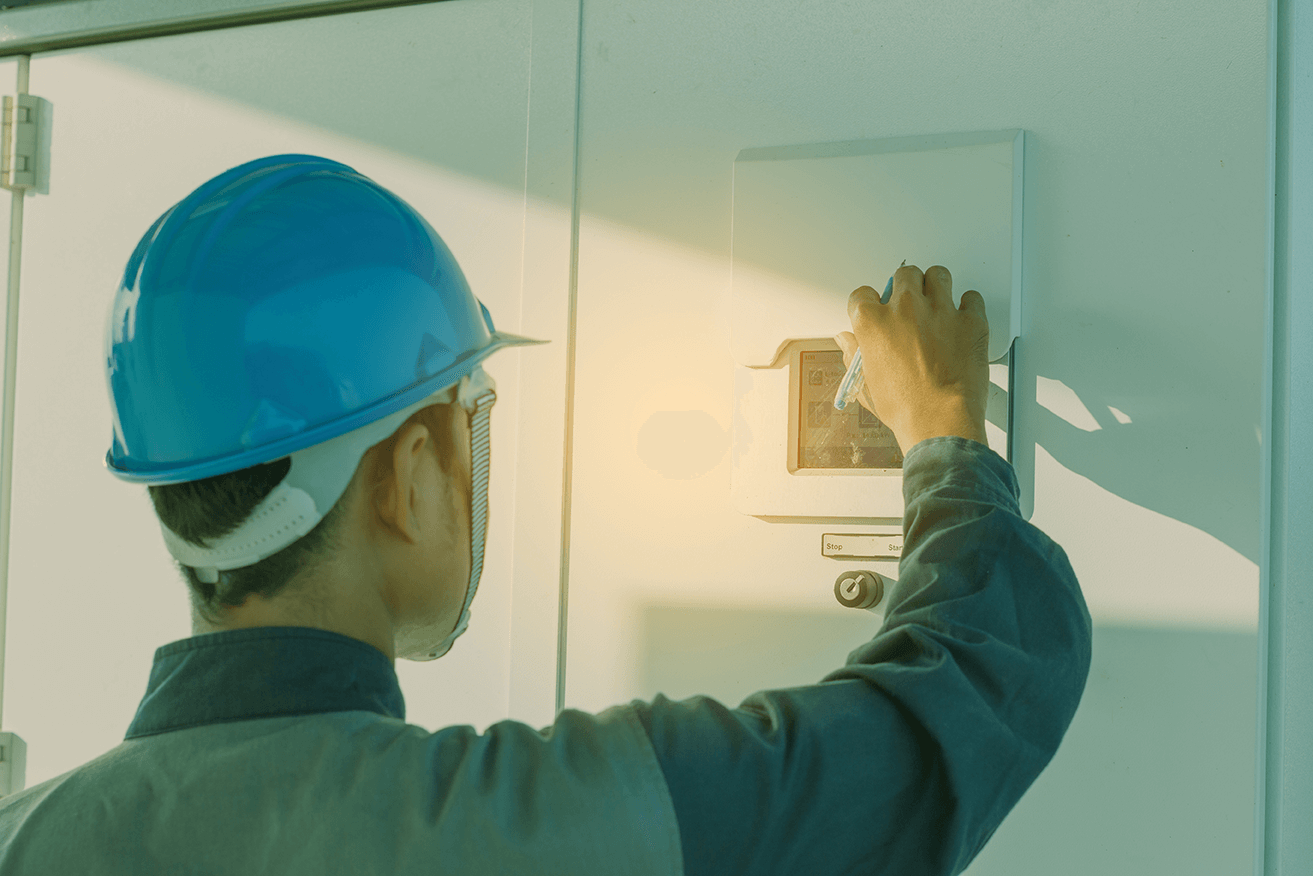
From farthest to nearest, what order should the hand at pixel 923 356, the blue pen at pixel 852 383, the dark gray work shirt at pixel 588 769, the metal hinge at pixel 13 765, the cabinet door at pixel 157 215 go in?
1. the metal hinge at pixel 13 765
2. the cabinet door at pixel 157 215
3. the blue pen at pixel 852 383
4. the hand at pixel 923 356
5. the dark gray work shirt at pixel 588 769

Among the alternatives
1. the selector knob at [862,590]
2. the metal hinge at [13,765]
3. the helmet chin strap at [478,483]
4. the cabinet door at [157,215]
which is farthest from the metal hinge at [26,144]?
the selector knob at [862,590]

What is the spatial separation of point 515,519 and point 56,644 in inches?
26.3

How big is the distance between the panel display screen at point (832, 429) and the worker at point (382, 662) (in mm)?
235

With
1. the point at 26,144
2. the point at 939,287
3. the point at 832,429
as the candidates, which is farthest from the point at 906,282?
the point at 26,144

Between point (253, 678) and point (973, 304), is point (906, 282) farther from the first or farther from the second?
point (253, 678)

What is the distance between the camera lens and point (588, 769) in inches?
28.6

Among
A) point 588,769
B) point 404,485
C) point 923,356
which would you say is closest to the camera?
point 588,769

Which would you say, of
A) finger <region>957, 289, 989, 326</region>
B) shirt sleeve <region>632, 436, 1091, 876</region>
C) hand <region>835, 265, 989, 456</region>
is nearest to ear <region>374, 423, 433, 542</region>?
shirt sleeve <region>632, 436, 1091, 876</region>

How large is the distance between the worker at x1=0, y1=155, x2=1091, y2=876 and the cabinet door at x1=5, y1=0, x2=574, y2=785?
39cm

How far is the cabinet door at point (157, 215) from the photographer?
1.27 meters

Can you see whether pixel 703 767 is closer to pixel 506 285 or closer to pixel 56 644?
pixel 506 285

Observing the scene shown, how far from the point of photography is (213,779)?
2.35 feet

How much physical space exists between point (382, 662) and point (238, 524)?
140 mm

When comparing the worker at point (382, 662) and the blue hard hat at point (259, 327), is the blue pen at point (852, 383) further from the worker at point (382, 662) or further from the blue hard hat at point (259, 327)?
the blue hard hat at point (259, 327)
